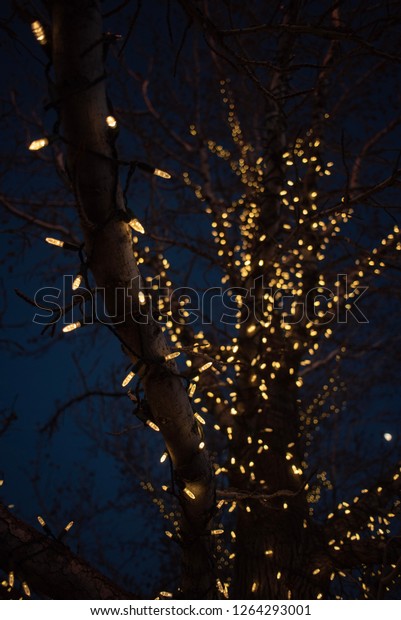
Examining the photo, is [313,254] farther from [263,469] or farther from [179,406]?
[179,406]

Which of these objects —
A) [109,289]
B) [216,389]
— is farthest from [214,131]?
[109,289]

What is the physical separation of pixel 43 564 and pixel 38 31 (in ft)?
7.11

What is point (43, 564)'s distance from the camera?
1.94 m

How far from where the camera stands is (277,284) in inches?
151

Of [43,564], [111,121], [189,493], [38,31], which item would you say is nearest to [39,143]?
[111,121]

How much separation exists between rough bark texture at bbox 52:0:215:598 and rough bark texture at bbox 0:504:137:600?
0.69 m

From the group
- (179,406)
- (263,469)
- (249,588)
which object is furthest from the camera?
(263,469)

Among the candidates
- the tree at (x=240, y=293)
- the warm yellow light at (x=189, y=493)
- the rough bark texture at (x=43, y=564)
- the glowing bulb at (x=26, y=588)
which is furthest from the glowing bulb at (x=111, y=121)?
the glowing bulb at (x=26, y=588)

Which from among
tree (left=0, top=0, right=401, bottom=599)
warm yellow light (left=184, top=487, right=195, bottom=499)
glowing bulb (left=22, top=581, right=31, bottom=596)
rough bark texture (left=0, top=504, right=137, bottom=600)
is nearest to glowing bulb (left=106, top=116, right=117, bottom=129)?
tree (left=0, top=0, right=401, bottom=599)

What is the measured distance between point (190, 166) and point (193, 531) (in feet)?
12.9

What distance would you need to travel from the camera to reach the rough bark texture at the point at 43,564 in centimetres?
192

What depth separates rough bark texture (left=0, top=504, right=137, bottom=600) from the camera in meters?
1.92

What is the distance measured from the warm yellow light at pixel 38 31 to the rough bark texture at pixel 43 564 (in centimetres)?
202

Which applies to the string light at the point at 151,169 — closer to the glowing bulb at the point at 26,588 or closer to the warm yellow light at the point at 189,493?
the warm yellow light at the point at 189,493
